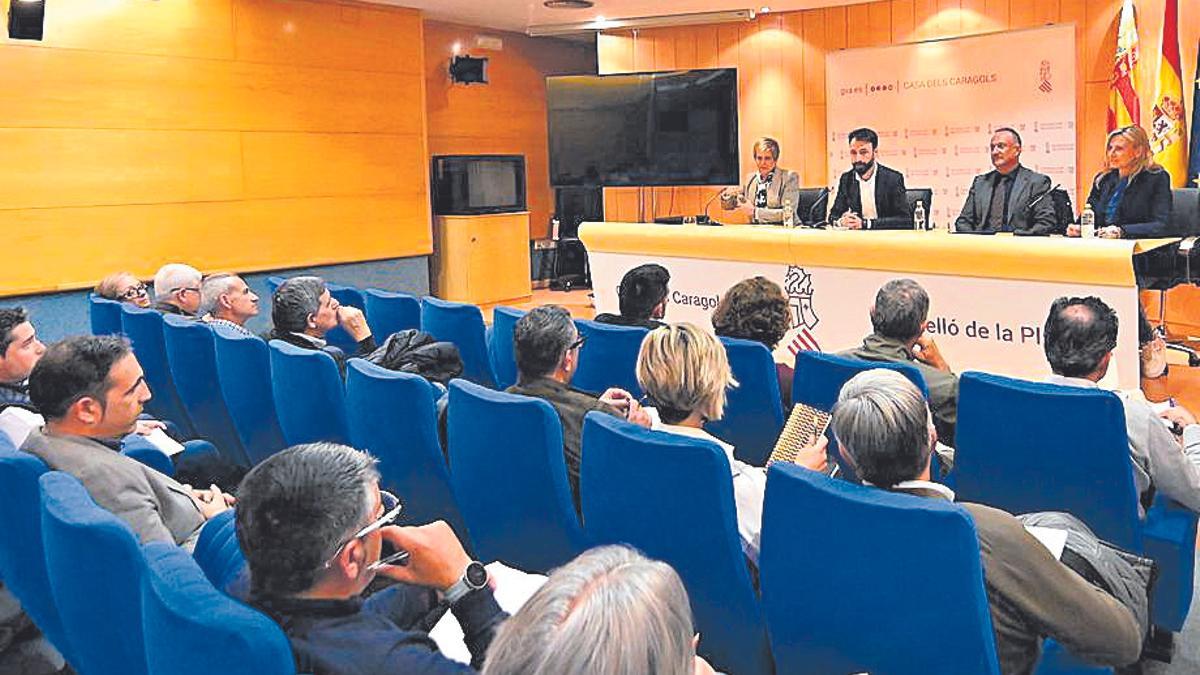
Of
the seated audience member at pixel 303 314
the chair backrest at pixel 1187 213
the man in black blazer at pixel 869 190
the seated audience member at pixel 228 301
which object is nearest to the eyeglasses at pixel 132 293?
the seated audience member at pixel 228 301

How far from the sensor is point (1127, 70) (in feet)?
27.0

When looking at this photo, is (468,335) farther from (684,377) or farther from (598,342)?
(684,377)

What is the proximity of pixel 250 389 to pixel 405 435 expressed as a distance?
1.13m

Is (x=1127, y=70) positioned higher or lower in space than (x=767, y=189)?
higher

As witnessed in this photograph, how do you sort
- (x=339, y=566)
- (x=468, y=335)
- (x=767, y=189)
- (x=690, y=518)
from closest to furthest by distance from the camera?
(x=339, y=566) → (x=690, y=518) → (x=468, y=335) → (x=767, y=189)

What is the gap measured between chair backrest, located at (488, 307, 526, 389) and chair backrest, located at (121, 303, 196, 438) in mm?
1439

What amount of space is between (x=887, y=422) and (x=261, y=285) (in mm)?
8124

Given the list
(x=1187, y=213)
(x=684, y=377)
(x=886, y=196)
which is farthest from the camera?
(x=886, y=196)

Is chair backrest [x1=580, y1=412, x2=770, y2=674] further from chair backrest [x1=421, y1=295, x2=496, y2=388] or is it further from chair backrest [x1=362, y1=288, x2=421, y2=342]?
chair backrest [x1=362, y1=288, x2=421, y2=342]

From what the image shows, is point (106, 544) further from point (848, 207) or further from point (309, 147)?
point (309, 147)

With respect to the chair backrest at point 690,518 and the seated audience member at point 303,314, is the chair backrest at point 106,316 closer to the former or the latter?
the seated audience member at point 303,314

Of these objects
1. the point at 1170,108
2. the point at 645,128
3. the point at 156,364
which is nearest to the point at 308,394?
the point at 156,364

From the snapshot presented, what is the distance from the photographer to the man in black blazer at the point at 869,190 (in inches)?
280

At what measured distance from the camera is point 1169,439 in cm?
280
